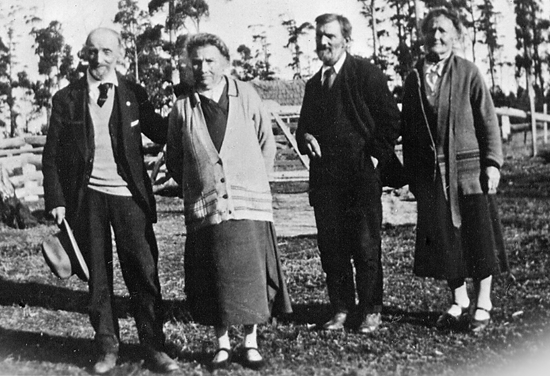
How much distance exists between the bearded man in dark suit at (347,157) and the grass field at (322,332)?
31 centimetres

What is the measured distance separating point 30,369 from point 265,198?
1682 millimetres

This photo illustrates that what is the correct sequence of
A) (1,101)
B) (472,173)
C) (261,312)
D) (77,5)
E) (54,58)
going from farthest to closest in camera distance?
(1,101)
(54,58)
(77,5)
(472,173)
(261,312)

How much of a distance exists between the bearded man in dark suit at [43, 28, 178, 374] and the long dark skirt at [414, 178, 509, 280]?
170 cm

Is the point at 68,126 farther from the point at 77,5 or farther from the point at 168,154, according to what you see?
the point at 77,5

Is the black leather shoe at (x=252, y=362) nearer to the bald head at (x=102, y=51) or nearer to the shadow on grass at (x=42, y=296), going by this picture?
the bald head at (x=102, y=51)

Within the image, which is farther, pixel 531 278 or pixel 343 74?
pixel 531 278

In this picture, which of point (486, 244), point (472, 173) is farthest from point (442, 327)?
point (472, 173)

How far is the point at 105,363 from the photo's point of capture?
3.61m

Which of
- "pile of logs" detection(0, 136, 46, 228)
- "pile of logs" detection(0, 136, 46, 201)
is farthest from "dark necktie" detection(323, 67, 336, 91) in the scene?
"pile of logs" detection(0, 136, 46, 201)

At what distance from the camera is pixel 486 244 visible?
3941mm

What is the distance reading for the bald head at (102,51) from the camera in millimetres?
3611

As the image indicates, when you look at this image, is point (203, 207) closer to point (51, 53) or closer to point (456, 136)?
point (456, 136)

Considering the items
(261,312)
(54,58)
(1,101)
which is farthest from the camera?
(1,101)

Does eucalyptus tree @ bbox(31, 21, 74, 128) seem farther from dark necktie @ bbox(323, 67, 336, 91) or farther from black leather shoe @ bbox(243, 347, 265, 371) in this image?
black leather shoe @ bbox(243, 347, 265, 371)
